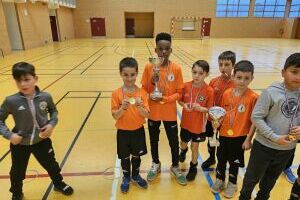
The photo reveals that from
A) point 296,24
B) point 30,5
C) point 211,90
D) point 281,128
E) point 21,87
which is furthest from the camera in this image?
point 296,24

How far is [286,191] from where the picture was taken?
2.63m

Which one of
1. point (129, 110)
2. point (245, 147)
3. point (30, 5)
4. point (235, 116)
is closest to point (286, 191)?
point (245, 147)

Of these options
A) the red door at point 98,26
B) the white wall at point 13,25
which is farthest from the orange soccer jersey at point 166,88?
the red door at point 98,26

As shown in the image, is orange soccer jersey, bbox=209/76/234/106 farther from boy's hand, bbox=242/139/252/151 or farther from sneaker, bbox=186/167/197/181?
sneaker, bbox=186/167/197/181

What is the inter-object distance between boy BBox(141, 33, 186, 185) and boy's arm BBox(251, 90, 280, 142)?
0.87 m

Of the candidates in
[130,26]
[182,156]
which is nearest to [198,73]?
[182,156]

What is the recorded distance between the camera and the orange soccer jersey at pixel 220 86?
260 cm

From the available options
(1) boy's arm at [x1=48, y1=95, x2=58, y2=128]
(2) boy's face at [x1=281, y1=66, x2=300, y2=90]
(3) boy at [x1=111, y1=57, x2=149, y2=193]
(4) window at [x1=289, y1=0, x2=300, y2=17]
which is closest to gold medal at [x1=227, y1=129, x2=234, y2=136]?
(2) boy's face at [x1=281, y1=66, x2=300, y2=90]

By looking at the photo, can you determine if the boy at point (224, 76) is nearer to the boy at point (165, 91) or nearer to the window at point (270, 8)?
the boy at point (165, 91)

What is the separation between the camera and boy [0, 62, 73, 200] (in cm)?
206

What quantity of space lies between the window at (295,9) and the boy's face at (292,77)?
29.3 meters

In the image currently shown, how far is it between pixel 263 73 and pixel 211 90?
708cm

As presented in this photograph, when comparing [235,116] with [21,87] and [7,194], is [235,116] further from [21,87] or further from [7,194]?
[7,194]

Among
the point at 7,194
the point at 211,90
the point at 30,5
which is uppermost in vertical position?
the point at 30,5
